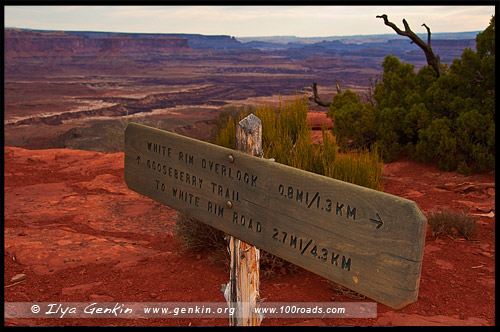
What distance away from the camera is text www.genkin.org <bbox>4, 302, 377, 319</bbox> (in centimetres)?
448

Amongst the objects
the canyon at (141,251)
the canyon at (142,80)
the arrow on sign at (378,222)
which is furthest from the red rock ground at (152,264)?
the canyon at (142,80)

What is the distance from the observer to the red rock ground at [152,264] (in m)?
4.56

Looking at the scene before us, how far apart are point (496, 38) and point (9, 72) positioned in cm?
6423

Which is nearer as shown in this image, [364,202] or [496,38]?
[364,202]

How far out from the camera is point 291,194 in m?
2.46

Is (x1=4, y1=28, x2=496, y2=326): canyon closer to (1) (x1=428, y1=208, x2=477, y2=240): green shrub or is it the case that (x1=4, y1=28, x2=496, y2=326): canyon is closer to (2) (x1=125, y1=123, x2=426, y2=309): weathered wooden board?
(1) (x1=428, y1=208, x2=477, y2=240): green shrub

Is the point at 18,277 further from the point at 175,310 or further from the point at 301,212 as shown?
the point at 301,212

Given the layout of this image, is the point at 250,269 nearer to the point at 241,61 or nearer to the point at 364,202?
the point at 364,202

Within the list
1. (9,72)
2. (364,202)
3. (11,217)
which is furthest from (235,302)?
(9,72)

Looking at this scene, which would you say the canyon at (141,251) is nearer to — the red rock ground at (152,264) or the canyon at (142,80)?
the red rock ground at (152,264)

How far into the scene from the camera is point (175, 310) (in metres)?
4.62

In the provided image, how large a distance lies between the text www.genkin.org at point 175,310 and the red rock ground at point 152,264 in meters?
0.08

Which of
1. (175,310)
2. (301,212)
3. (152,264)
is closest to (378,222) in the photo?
(301,212)
